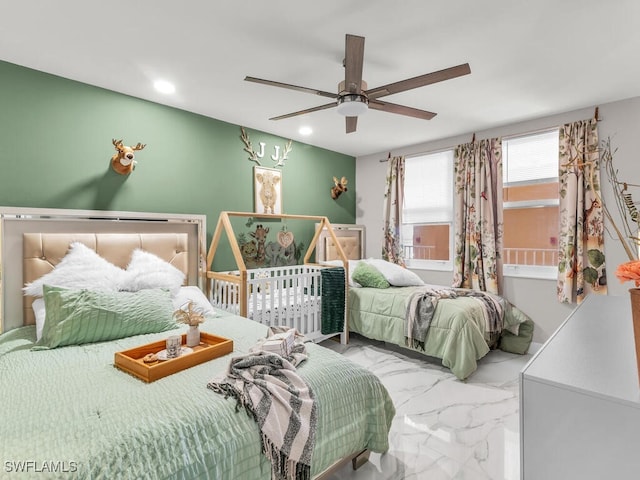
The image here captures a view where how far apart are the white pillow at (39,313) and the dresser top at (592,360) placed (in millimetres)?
2458

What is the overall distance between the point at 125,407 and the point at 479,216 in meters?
3.59

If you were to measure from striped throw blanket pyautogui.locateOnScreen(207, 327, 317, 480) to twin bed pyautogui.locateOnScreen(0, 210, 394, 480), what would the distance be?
37 millimetres

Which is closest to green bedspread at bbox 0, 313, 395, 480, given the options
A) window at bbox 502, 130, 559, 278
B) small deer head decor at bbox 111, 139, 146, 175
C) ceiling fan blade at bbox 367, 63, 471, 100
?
small deer head decor at bbox 111, 139, 146, 175

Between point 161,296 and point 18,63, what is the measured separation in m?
1.87

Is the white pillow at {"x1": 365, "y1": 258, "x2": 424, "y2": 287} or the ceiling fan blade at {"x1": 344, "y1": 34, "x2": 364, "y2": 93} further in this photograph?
the white pillow at {"x1": 365, "y1": 258, "x2": 424, "y2": 287}

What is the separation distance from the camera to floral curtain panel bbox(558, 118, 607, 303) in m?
2.98

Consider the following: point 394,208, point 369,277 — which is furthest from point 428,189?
point 369,277

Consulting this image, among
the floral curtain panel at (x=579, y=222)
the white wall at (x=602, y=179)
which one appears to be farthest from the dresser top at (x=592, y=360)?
the white wall at (x=602, y=179)

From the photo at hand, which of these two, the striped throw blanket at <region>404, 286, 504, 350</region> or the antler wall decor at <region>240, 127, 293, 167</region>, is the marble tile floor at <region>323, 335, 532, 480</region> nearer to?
the striped throw blanket at <region>404, 286, 504, 350</region>

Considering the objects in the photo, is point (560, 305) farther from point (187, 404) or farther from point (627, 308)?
point (187, 404)

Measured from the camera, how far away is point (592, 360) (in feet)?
3.38

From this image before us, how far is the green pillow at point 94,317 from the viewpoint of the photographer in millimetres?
1760

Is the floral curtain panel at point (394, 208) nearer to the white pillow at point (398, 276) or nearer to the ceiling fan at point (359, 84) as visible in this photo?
the white pillow at point (398, 276)

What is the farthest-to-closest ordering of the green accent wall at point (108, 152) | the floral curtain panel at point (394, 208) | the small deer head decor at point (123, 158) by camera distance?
1. the floral curtain panel at point (394, 208)
2. the small deer head decor at point (123, 158)
3. the green accent wall at point (108, 152)
